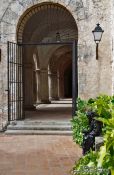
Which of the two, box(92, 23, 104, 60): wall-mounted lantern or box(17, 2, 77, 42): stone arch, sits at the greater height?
box(17, 2, 77, 42): stone arch

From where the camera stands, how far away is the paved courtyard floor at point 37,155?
702 cm

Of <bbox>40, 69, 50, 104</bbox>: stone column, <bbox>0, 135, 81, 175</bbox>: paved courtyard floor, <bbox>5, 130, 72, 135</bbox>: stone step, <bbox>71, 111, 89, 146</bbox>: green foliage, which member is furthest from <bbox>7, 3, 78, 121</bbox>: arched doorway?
<bbox>71, 111, 89, 146</bbox>: green foliage

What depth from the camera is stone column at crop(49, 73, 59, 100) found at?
3091 centimetres

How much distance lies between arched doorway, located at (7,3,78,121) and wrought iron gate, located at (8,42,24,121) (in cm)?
38

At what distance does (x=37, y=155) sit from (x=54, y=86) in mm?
24035

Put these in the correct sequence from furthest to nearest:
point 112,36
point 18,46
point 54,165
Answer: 1. point 18,46
2. point 112,36
3. point 54,165

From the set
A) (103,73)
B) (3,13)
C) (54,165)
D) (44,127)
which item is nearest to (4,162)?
(54,165)

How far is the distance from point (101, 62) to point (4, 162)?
18.0ft

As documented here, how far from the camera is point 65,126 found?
40.1 feet

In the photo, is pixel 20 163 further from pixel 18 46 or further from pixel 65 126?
pixel 18 46

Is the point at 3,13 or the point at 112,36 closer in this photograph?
the point at 112,36

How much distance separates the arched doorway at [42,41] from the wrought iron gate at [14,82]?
383 millimetres

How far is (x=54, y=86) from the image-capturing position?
32469 millimetres

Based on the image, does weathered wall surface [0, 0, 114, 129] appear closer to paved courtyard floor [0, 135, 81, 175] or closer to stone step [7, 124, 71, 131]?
stone step [7, 124, 71, 131]
